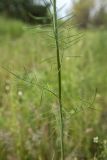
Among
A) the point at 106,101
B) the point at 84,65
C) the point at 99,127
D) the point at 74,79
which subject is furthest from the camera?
the point at 84,65

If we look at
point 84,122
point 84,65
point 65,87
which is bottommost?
point 84,122

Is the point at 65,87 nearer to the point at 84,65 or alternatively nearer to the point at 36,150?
the point at 36,150

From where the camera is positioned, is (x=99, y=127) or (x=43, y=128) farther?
(x=99, y=127)

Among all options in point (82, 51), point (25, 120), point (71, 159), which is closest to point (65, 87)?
point (25, 120)

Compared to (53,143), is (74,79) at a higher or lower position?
higher

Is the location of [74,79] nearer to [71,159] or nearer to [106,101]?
[106,101]

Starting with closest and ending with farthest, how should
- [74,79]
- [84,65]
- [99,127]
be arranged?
[99,127] < [74,79] < [84,65]

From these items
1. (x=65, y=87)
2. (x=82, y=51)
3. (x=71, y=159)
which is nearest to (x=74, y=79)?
(x=65, y=87)

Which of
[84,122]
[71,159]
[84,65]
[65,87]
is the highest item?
[84,65]

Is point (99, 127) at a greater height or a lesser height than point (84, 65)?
lesser
